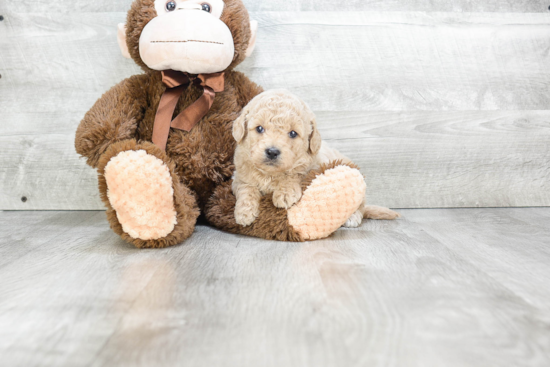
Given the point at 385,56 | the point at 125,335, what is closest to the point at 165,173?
the point at 125,335

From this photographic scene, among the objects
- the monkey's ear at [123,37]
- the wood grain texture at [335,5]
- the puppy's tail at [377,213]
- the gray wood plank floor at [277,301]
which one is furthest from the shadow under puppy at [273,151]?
the wood grain texture at [335,5]

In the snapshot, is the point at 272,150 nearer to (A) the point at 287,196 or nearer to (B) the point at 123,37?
(A) the point at 287,196

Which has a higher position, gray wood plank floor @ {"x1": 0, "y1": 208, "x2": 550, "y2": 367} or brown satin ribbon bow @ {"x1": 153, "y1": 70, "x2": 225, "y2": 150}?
brown satin ribbon bow @ {"x1": 153, "y1": 70, "x2": 225, "y2": 150}

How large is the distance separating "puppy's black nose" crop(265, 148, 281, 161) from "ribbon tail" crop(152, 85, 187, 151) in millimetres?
299

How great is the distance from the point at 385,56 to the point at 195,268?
95cm

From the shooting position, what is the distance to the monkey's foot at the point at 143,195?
895 millimetres

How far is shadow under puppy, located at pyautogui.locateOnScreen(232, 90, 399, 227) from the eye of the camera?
93 cm

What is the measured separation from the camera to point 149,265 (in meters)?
0.83

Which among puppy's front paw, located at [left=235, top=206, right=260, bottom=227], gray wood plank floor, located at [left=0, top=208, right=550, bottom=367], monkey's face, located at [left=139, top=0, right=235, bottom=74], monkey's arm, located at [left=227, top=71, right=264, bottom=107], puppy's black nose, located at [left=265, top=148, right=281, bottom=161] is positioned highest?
monkey's face, located at [left=139, top=0, right=235, bottom=74]

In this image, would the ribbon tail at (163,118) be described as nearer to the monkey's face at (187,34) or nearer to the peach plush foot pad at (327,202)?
the monkey's face at (187,34)

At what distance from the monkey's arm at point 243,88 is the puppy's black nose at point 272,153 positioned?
1.02 ft

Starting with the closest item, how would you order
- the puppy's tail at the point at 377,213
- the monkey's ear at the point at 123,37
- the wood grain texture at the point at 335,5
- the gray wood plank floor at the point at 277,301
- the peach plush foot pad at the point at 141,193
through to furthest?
the gray wood plank floor at the point at 277,301
the peach plush foot pad at the point at 141,193
the monkey's ear at the point at 123,37
the puppy's tail at the point at 377,213
the wood grain texture at the point at 335,5

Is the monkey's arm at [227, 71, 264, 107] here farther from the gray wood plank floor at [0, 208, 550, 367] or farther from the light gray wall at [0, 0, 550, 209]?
the gray wood plank floor at [0, 208, 550, 367]

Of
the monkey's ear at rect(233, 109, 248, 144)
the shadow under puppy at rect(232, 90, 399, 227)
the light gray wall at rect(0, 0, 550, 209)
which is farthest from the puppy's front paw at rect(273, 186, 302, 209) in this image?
the light gray wall at rect(0, 0, 550, 209)
